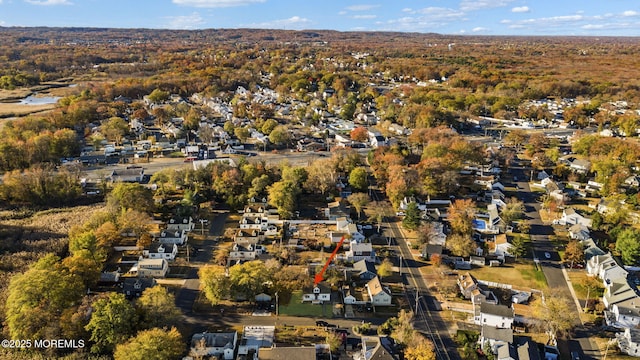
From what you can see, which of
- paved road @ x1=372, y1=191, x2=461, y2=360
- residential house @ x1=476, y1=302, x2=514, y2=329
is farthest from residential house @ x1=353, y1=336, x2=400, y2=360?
residential house @ x1=476, y1=302, x2=514, y2=329

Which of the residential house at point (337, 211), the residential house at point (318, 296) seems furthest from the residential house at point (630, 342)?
the residential house at point (337, 211)

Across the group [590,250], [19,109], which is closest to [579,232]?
[590,250]

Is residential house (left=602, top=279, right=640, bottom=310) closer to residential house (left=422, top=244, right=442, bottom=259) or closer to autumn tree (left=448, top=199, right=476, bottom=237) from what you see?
autumn tree (left=448, top=199, right=476, bottom=237)

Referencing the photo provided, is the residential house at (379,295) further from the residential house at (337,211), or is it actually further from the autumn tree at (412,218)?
the residential house at (337,211)

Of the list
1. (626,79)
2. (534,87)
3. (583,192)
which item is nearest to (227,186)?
(583,192)

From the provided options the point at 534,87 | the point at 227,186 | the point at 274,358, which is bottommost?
the point at 274,358

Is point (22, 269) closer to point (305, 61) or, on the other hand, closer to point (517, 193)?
point (517, 193)
